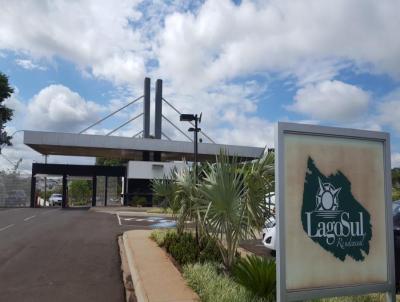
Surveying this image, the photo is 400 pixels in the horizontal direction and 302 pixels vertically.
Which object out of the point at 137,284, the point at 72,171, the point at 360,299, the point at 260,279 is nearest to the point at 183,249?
the point at 137,284

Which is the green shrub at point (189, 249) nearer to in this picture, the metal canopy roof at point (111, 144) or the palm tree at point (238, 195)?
the palm tree at point (238, 195)

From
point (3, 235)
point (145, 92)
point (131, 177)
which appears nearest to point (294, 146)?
point (3, 235)

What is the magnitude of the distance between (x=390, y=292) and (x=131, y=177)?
35.4 meters

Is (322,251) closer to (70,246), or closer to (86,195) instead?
(70,246)

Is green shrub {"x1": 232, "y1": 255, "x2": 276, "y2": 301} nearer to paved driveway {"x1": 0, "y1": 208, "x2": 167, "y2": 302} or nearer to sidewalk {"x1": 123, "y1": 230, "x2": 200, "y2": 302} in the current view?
sidewalk {"x1": 123, "y1": 230, "x2": 200, "y2": 302}

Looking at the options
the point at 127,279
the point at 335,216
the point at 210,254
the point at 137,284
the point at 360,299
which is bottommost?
the point at 127,279

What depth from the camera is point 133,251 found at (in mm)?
11617

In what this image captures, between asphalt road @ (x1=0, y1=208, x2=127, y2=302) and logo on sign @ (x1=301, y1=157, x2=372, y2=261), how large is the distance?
3.94 meters

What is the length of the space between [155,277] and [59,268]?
285 cm

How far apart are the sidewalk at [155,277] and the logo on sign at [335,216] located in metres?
2.42

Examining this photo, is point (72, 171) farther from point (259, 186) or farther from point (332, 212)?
point (332, 212)

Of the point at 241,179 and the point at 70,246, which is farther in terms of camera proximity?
the point at 70,246

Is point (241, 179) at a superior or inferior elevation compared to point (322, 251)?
superior

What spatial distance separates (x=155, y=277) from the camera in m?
8.16
